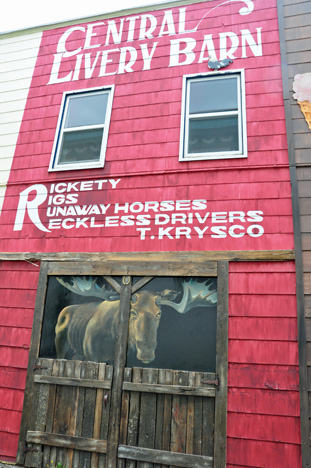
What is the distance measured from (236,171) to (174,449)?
152 inches

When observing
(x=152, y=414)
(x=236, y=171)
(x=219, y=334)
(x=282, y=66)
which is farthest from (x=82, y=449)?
(x=282, y=66)

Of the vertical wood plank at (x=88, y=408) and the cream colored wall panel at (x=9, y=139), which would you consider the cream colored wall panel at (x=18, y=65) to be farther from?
the vertical wood plank at (x=88, y=408)

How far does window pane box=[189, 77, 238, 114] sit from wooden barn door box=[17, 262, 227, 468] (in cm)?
273

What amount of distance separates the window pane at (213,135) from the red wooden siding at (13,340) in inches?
129

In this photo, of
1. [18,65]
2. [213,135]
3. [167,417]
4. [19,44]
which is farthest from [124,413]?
[19,44]

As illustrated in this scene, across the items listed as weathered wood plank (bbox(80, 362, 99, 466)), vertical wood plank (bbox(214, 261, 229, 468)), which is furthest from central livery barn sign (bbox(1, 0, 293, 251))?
weathered wood plank (bbox(80, 362, 99, 466))

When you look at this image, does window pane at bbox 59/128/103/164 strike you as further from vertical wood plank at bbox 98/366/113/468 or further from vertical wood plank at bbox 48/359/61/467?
vertical wood plank at bbox 98/366/113/468

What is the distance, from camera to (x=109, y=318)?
5281mm

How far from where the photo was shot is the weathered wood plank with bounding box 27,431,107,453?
478 centimetres

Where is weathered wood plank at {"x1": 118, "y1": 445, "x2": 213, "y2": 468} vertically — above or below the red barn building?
below

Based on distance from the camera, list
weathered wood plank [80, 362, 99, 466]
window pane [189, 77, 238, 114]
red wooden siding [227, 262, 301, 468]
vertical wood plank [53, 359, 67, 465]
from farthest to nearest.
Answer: window pane [189, 77, 238, 114], vertical wood plank [53, 359, 67, 465], weathered wood plank [80, 362, 99, 466], red wooden siding [227, 262, 301, 468]

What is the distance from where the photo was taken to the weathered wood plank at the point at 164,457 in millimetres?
4406

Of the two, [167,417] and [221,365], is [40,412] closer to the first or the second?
[167,417]

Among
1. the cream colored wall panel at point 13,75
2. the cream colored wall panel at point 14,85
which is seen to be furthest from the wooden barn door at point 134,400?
the cream colored wall panel at point 13,75
